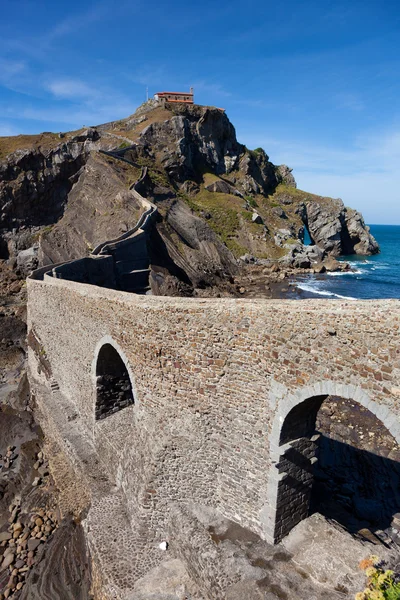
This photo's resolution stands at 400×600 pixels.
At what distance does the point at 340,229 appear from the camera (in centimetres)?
8006

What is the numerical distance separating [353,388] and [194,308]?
4.33 metres

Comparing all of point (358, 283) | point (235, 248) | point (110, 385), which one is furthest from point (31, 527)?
point (358, 283)

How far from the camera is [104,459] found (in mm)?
13773

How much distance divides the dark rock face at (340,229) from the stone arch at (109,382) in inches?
2856

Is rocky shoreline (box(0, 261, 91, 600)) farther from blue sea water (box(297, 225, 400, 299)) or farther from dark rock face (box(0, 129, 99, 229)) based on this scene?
dark rock face (box(0, 129, 99, 229))

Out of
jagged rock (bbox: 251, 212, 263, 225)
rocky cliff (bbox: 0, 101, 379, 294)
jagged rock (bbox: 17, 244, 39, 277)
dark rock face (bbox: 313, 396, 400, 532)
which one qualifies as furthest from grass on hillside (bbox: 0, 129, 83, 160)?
dark rock face (bbox: 313, 396, 400, 532)

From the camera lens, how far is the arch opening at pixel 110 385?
47.5ft

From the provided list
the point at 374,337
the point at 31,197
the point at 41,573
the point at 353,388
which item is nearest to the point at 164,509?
the point at 41,573

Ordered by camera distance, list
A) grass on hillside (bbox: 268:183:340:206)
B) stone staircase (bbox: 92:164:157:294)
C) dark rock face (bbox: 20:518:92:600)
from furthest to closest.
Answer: grass on hillside (bbox: 268:183:340:206) → stone staircase (bbox: 92:164:157:294) → dark rock face (bbox: 20:518:92:600)

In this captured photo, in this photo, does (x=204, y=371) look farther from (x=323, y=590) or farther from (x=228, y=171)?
(x=228, y=171)

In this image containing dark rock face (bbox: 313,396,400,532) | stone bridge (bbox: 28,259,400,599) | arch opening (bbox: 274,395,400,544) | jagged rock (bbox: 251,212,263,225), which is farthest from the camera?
jagged rock (bbox: 251,212,263,225)

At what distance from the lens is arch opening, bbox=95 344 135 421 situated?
14484 millimetres

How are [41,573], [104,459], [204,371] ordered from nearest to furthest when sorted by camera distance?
[204,371] → [41,573] → [104,459]

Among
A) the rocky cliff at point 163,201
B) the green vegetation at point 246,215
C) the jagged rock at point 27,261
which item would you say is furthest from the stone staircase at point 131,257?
Answer: the green vegetation at point 246,215
